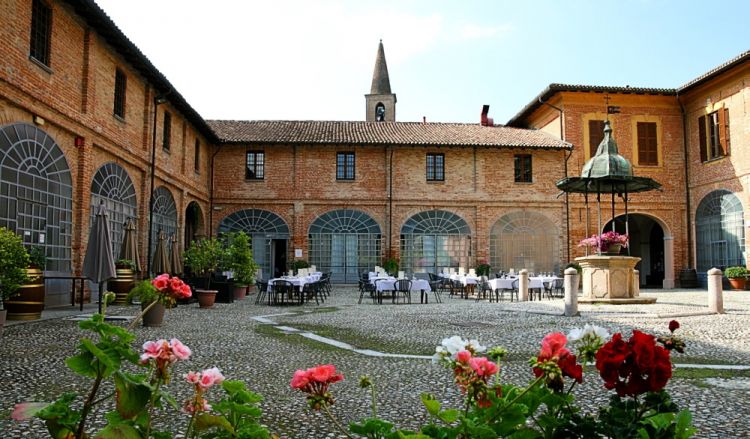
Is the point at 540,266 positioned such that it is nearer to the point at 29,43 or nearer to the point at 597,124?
the point at 597,124

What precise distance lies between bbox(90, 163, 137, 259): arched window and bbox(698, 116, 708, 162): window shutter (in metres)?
20.7

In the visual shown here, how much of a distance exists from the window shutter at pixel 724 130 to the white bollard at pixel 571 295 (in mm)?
13507

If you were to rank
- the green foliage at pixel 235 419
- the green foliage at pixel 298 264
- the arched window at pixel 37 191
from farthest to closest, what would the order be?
the green foliage at pixel 298 264
the arched window at pixel 37 191
the green foliage at pixel 235 419

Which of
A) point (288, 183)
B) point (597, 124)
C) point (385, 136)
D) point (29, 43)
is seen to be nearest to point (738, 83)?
point (597, 124)

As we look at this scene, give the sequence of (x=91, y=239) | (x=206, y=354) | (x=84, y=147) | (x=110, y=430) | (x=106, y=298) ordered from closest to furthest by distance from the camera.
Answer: (x=110, y=430) → (x=106, y=298) → (x=206, y=354) → (x=91, y=239) → (x=84, y=147)

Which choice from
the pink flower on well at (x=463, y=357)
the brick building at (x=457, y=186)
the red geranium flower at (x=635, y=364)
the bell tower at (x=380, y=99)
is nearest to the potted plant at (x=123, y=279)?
the brick building at (x=457, y=186)

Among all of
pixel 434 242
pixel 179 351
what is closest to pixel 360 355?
pixel 179 351

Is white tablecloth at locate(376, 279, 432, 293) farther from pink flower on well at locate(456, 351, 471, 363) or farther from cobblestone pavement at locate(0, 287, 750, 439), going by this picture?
pink flower on well at locate(456, 351, 471, 363)

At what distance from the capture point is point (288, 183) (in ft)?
75.5

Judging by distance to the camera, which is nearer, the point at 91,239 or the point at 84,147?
the point at 91,239

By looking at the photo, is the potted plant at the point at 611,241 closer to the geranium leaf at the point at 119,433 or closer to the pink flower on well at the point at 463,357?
the pink flower on well at the point at 463,357

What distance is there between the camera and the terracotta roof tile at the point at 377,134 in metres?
22.8

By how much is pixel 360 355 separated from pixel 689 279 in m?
20.5

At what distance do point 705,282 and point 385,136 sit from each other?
1387cm
